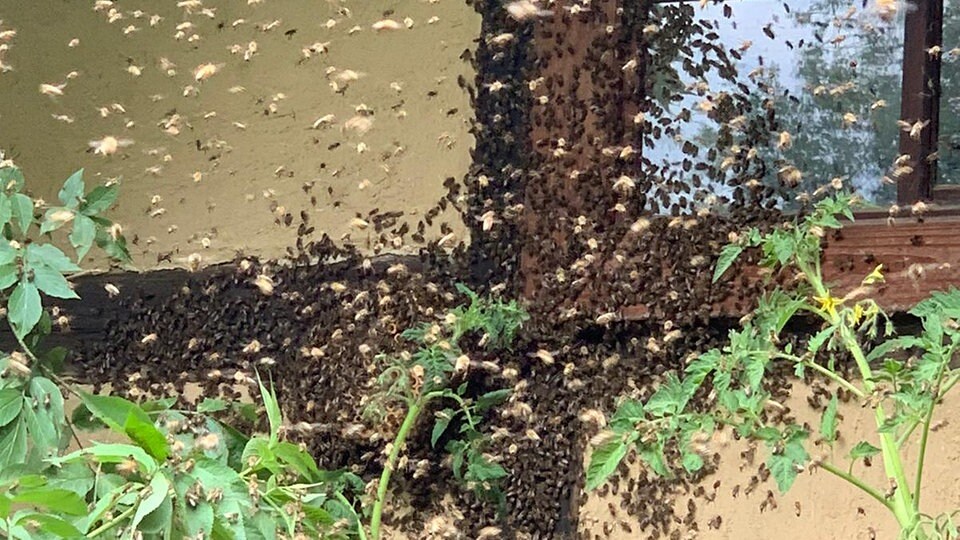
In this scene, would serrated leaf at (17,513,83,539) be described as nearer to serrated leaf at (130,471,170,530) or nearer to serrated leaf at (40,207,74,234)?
serrated leaf at (130,471,170,530)

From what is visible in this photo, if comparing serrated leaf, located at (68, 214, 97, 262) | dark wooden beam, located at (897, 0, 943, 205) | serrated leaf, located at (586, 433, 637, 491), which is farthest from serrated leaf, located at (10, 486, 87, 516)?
dark wooden beam, located at (897, 0, 943, 205)

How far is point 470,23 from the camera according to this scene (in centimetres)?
179

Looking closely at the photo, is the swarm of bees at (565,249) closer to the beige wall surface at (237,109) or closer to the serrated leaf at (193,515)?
the beige wall surface at (237,109)

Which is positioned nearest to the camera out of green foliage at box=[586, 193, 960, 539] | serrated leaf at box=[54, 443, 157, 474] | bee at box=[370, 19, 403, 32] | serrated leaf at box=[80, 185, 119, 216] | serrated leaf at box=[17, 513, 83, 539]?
serrated leaf at box=[17, 513, 83, 539]

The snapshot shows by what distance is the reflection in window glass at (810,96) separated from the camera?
1542mm

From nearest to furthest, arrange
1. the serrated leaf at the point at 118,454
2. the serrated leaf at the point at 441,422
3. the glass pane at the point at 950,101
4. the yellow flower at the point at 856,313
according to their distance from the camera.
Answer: the serrated leaf at the point at 118,454
the yellow flower at the point at 856,313
the glass pane at the point at 950,101
the serrated leaf at the point at 441,422

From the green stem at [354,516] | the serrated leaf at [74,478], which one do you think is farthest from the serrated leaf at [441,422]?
the serrated leaf at [74,478]

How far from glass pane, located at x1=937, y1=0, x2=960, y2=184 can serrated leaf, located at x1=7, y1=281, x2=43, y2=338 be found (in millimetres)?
1384

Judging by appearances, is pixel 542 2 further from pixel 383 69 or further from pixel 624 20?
pixel 383 69

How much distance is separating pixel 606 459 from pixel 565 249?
0.47 m

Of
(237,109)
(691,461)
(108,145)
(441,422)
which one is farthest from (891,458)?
(108,145)

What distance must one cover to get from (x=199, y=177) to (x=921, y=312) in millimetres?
1415

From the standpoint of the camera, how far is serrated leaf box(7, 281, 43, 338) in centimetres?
124

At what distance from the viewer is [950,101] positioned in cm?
152
